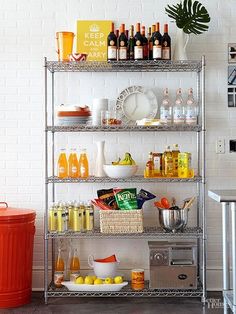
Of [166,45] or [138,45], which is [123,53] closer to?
[138,45]

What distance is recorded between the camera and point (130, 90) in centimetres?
497

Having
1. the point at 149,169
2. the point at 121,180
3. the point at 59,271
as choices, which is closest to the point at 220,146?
the point at 149,169

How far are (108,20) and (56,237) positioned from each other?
172 centimetres

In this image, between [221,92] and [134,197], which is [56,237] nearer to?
[134,197]

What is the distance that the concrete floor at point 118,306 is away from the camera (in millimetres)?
4473

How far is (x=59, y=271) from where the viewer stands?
4871mm

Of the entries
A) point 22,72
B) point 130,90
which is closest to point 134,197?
point 130,90

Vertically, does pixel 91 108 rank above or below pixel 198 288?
above

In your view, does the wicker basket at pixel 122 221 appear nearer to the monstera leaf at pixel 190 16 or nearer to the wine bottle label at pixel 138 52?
the wine bottle label at pixel 138 52

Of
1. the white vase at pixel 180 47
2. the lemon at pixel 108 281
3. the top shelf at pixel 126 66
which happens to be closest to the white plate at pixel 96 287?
the lemon at pixel 108 281

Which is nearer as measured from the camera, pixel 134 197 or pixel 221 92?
pixel 134 197

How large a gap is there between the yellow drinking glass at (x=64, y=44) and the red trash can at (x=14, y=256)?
3.89 ft

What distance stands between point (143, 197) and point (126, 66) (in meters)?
1.00

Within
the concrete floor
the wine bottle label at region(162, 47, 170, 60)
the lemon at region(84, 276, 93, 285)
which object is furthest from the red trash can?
the wine bottle label at region(162, 47, 170, 60)
